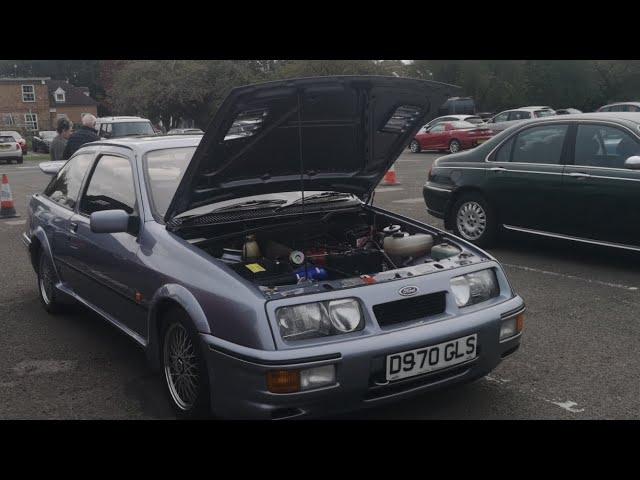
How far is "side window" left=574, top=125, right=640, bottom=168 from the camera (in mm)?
6496

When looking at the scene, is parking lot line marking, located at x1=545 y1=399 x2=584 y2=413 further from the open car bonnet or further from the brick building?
the brick building

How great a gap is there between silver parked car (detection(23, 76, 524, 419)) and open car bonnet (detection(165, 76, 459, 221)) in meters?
0.01

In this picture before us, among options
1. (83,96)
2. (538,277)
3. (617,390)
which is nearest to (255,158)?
(617,390)

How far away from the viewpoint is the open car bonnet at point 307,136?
3668mm

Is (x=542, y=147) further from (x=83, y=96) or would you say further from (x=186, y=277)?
(x=83, y=96)

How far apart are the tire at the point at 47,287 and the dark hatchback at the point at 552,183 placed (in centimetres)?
452

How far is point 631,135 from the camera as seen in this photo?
6.47 metres

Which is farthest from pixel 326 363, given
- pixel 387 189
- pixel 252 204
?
pixel 387 189

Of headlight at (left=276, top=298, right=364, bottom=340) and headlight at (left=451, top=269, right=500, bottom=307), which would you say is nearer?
headlight at (left=276, top=298, right=364, bottom=340)

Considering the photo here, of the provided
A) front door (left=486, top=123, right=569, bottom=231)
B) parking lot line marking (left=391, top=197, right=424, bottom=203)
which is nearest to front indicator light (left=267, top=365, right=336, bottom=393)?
front door (left=486, top=123, right=569, bottom=231)

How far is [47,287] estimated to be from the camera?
5684 millimetres

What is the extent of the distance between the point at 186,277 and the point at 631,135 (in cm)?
489

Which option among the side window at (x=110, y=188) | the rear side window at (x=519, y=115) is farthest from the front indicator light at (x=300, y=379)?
the rear side window at (x=519, y=115)

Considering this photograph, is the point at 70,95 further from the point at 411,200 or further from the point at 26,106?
the point at 411,200
